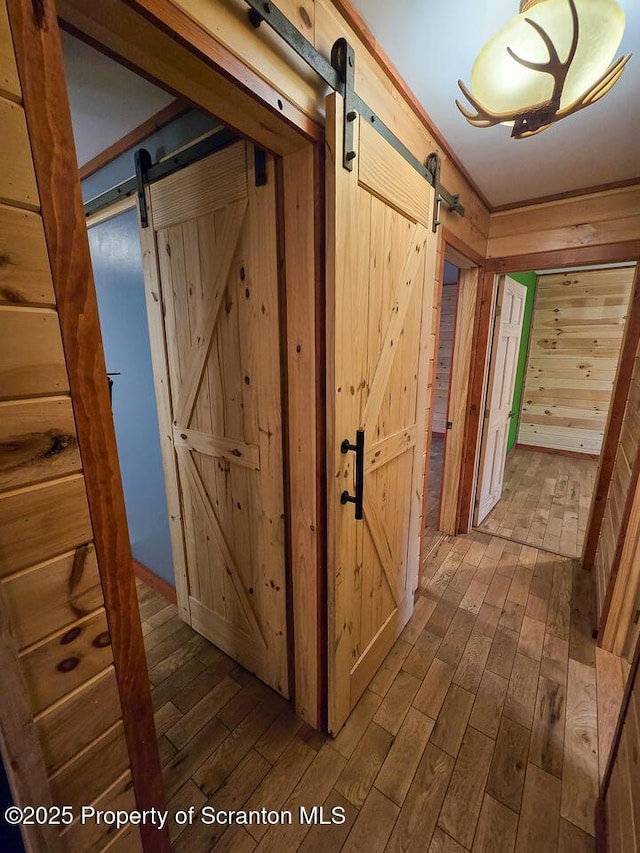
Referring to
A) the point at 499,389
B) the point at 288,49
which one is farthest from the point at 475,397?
the point at 288,49

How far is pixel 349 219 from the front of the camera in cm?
106

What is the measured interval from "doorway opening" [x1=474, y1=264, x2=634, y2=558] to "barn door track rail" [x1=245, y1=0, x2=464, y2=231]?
227cm

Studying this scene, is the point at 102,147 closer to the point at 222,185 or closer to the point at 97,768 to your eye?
the point at 222,185

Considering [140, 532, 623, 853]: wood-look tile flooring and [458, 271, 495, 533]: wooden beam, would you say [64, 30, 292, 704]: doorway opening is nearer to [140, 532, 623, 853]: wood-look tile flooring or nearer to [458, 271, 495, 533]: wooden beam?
[140, 532, 623, 853]: wood-look tile flooring

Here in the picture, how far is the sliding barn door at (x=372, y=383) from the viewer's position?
1.08 meters

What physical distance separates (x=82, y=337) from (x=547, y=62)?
3.95ft

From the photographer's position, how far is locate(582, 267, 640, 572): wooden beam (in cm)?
217

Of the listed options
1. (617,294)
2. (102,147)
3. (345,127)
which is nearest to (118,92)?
(102,147)

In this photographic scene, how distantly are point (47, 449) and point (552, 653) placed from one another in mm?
2441

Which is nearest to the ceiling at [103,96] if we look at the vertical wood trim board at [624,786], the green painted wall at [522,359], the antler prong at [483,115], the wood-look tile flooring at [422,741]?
the antler prong at [483,115]

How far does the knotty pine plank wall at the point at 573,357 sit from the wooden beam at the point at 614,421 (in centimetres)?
309

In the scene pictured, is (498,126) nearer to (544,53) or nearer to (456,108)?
(456,108)

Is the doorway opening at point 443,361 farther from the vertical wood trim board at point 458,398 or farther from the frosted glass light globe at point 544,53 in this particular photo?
the frosted glass light globe at point 544,53

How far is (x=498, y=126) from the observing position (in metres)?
1.60
